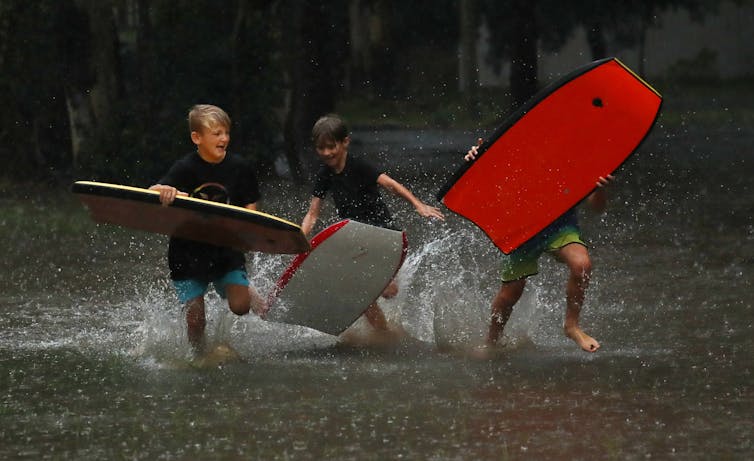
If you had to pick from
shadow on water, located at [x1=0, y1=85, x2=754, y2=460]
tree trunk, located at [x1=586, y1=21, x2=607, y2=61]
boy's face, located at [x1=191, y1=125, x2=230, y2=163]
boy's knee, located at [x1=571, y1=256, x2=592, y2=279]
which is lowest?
shadow on water, located at [x1=0, y1=85, x2=754, y2=460]

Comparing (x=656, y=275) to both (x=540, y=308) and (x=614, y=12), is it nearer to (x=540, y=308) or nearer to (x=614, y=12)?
(x=540, y=308)

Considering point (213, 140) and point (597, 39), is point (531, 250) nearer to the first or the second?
point (213, 140)

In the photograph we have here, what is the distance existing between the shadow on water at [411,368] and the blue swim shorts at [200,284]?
241 millimetres

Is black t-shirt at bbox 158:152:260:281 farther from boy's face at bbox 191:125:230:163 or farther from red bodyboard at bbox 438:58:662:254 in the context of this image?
red bodyboard at bbox 438:58:662:254

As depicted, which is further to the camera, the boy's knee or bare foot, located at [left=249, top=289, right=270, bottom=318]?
bare foot, located at [left=249, top=289, right=270, bottom=318]

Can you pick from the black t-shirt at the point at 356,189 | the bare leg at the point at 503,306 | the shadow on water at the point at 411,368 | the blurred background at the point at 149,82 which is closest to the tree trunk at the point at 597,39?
the blurred background at the point at 149,82

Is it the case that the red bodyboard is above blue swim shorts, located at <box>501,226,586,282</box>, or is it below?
above

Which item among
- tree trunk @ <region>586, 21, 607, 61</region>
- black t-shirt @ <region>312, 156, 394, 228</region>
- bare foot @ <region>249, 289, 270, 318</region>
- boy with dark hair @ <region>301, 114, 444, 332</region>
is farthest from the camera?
tree trunk @ <region>586, 21, 607, 61</region>

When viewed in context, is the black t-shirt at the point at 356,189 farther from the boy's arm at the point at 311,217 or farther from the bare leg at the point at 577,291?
the bare leg at the point at 577,291

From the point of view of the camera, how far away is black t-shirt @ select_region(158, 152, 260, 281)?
8.84 m

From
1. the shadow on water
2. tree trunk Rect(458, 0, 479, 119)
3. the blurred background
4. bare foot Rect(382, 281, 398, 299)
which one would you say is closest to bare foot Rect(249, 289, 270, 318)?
the shadow on water

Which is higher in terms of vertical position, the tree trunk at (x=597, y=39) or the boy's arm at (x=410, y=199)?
the tree trunk at (x=597, y=39)

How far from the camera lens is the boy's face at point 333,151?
9.27m

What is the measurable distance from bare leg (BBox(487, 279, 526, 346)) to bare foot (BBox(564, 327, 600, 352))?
1.12 feet
